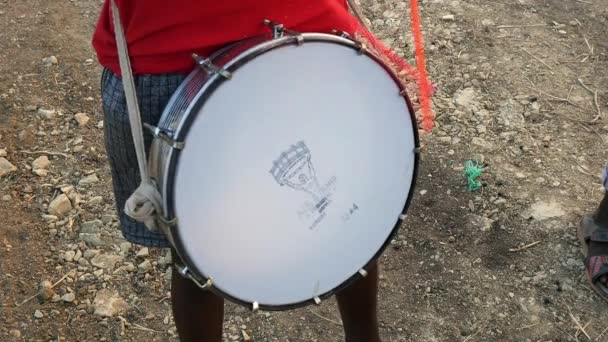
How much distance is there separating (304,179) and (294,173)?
0.03 meters

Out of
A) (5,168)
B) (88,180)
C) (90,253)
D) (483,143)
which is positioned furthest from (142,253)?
(483,143)

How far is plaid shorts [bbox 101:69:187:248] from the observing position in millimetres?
1383

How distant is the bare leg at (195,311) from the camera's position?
65.0 inches

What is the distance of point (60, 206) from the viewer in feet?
8.43

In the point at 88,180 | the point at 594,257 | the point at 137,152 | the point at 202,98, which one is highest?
the point at 202,98

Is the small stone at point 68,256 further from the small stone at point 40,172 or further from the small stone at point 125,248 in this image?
the small stone at point 40,172

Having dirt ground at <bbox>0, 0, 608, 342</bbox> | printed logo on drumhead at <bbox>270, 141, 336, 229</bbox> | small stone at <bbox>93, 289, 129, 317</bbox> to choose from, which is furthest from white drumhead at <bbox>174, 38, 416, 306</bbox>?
small stone at <bbox>93, 289, 129, 317</bbox>

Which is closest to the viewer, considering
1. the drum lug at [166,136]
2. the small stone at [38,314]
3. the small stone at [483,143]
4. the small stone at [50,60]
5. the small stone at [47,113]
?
the drum lug at [166,136]

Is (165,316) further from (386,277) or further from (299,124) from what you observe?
(299,124)

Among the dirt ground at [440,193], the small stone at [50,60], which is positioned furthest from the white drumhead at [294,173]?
the small stone at [50,60]

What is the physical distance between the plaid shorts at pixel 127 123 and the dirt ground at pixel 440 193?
2.44 feet

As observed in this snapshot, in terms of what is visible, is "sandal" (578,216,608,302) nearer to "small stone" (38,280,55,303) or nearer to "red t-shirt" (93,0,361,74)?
"red t-shirt" (93,0,361,74)

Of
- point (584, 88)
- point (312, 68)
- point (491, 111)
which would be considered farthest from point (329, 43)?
point (584, 88)

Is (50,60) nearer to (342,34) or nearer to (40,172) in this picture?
(40,172)
